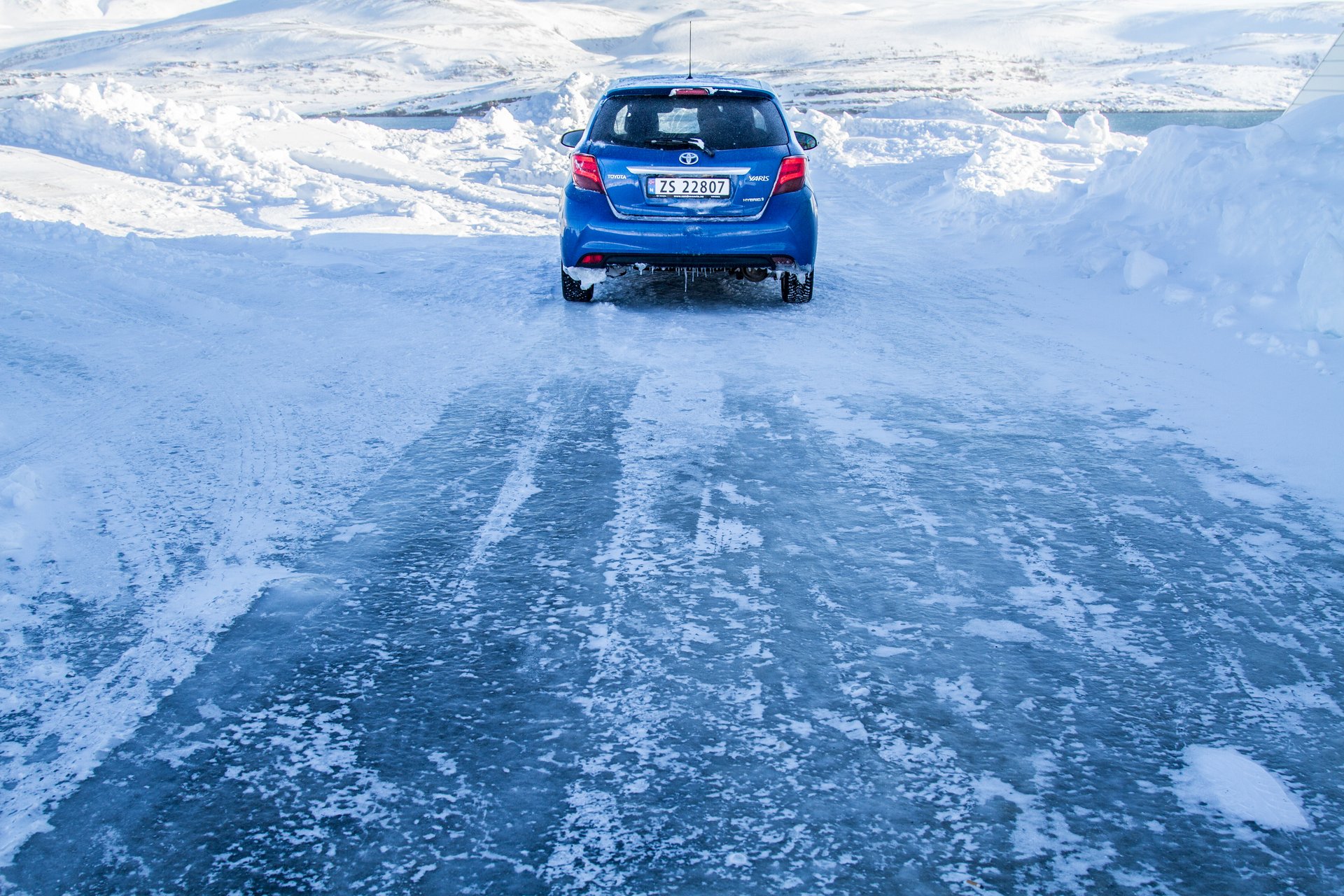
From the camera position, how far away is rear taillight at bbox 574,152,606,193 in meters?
6.87

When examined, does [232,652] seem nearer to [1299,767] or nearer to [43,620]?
[43,620]

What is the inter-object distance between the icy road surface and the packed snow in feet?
0.04

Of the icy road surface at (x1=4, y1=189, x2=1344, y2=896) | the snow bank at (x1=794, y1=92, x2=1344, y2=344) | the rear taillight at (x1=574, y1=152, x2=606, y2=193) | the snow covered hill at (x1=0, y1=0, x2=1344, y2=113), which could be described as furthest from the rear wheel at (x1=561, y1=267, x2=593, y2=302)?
the snow covered hill at (x1=0, y1=0, x2=1344, y2=113)

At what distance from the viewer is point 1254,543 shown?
358cm

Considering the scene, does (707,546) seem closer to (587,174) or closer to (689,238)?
(689,238)

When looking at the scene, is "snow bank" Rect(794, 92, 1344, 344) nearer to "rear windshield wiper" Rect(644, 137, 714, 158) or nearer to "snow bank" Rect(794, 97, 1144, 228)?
"snow bank" Rect(794, 97, 1144, 228)

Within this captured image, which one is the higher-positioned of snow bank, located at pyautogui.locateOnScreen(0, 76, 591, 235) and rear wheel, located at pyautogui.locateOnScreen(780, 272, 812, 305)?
snow bank, located at pyautogui.locateOnScreen(0, 76, 591, 235)

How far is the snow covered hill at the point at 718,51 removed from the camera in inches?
2366

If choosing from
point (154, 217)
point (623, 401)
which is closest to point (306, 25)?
point (154, 217)

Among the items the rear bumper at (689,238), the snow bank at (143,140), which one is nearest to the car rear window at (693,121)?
the rear bumper at (689,238)

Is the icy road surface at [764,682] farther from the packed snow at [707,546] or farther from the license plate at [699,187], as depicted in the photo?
the license plate at [699,187]

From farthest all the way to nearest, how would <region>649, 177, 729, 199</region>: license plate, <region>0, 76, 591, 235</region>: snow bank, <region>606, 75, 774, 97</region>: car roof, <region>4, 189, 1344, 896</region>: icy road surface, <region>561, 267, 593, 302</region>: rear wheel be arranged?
1. <region>0, 76, 591, 235</region>: snow bank
2. <region>561, 267, 593, 302</region>: rear wheel
3. <region>606, 75, 774, 97</region>: car roof
4. <region>649, 177, 729, 199</region>: license plate
5. <region>4, 189, 1344, 896</region>: icy road surface

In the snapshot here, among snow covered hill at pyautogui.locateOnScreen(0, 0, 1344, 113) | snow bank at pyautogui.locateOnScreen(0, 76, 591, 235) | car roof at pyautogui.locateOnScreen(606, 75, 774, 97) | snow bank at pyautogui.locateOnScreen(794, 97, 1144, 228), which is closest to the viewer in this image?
car roof at pyautogui.locateOnScreen(606, 75, 774, 97)

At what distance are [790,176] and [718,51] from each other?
330ft
